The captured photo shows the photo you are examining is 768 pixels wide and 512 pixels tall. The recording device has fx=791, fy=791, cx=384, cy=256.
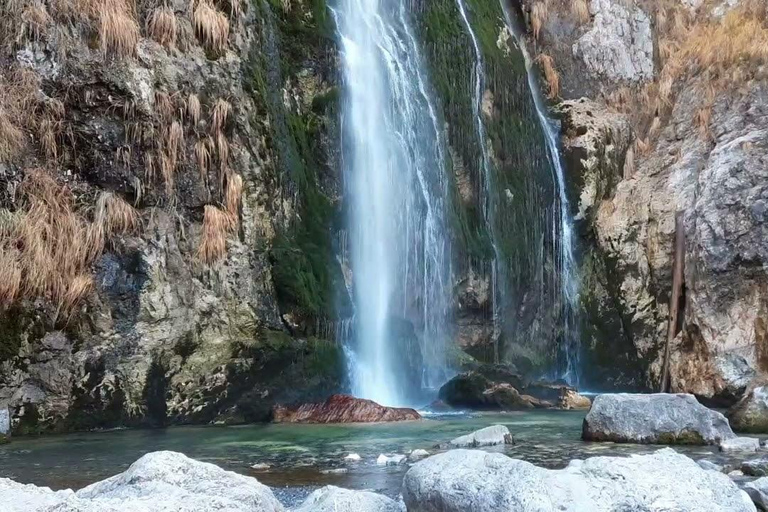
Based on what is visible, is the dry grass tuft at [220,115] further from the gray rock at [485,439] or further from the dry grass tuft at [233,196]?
the gray rock at [485,439]

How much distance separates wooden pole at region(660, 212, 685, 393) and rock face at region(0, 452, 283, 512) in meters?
11.7

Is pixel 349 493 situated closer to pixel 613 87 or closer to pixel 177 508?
pixel 177 508

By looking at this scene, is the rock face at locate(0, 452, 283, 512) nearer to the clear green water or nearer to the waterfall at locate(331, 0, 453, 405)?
the clear green water

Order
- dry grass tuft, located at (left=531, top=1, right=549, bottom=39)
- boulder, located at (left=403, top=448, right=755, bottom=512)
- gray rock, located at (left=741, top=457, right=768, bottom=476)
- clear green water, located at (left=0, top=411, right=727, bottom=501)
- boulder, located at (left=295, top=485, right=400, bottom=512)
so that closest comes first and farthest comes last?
boulder, located at (left=403, top=448, right=755, bottom=512), boulder, located at (left=295, top=485, right=400, bottom=512), gray rock, located at (left=741, top=457, right=768, bottom=476), clear green water, located at (left=0, top=411, right=727, bottom=501), dry grass tuft, located at (left=531, top=1, right=549, bottom=39)

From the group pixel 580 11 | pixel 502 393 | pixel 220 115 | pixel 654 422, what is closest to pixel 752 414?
pixel 654 422

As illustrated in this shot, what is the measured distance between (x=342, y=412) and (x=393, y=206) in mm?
4617

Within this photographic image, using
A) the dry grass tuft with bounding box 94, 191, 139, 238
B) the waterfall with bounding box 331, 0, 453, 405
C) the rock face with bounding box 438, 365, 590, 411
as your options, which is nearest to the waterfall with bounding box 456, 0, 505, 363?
A: the waterfall with bounding box 331, 0, 453, 405

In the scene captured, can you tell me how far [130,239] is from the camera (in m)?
10.3

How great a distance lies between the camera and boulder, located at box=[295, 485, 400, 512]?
4.15 meters

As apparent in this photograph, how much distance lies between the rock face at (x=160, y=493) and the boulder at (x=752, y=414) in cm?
681

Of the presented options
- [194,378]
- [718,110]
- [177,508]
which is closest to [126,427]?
[194,378]

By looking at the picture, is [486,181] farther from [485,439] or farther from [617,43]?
[485,439]

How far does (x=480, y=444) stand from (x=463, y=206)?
8141 mm

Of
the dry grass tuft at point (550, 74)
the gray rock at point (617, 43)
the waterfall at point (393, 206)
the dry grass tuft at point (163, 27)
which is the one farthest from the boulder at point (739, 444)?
the gray rock at point (617, 43)
